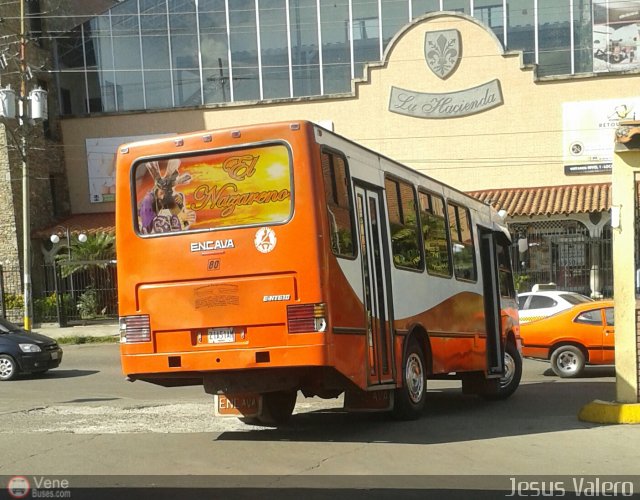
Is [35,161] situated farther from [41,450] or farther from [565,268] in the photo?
[41,450]

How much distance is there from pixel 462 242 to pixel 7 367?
414 inches

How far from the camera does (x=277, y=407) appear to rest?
1096cm

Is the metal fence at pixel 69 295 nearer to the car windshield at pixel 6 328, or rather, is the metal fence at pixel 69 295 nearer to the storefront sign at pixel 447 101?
the car windshield at pixel 6 328

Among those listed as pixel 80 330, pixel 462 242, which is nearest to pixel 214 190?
pixel 462 242

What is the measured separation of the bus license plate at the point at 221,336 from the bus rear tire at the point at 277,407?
1.99 metres

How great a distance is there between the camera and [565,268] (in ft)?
97.1

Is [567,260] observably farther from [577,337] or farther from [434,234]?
[434,234]

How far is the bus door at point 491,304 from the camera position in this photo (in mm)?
13852

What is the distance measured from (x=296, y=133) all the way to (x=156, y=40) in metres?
27.1

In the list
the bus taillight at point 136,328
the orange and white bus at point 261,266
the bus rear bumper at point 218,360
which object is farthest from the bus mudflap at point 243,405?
the bus taillight at point 136,328

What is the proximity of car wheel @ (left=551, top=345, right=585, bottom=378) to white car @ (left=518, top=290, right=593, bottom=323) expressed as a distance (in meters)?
2.54

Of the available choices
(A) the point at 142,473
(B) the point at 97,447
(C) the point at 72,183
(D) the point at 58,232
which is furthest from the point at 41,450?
(C) the point at 72,183

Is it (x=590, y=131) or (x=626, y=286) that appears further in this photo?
(x=590, y=131)

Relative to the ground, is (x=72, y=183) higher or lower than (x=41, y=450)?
higher
